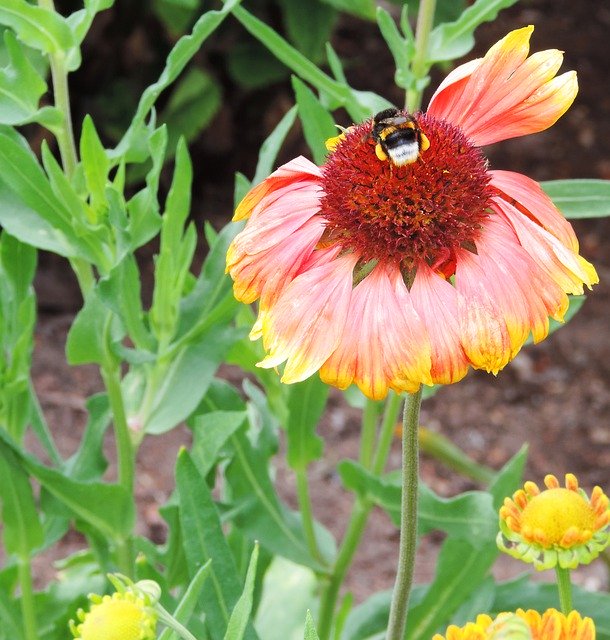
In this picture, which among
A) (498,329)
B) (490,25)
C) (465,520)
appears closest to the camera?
(498,329)

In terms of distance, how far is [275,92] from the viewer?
3.48m

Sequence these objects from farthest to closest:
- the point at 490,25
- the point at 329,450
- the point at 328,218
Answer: the point at 490,25
the point at 329,450
the point at 328,218

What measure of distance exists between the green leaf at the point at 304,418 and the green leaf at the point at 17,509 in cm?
34

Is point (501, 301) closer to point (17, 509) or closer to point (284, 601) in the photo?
point (17, 509)

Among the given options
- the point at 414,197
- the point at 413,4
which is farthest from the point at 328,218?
the point at 413,4

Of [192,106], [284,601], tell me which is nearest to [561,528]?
[284,601]

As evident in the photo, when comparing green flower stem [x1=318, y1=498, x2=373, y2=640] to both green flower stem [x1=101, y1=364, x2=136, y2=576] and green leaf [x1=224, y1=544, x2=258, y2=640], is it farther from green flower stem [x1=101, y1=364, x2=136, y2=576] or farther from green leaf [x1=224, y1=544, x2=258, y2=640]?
green leaf [x1=224, y1=544, x2=258, y2=640]

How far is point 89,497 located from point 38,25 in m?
Answer: 0.52

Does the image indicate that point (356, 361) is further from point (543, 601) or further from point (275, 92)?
point (275, 92)

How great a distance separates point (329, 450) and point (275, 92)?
1.34 m

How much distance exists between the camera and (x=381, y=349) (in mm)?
766

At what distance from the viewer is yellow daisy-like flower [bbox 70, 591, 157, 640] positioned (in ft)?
2.65

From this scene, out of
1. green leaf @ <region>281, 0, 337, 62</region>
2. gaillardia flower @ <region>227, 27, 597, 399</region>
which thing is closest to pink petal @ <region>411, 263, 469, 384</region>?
gaillardia flower @ <region>227, 27, 597, 399</region>

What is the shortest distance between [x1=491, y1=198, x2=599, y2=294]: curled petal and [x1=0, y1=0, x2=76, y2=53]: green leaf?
56cm
